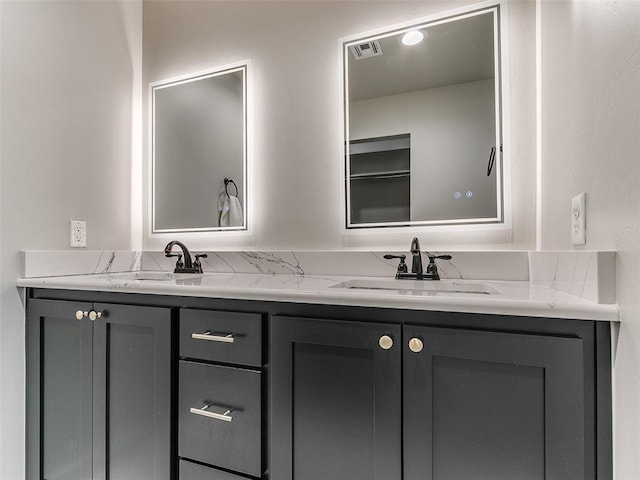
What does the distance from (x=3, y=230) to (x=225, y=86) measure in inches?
42.6

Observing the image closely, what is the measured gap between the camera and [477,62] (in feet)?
4.35

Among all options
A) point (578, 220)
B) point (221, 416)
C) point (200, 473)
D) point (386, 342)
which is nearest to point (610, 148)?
point (578, 220)

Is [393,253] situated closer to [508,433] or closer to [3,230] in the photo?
[508,433]

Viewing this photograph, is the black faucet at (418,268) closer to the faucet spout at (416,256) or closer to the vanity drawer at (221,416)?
the faucet spout at (416,256)

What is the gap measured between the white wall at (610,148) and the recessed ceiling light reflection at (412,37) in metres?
0.49

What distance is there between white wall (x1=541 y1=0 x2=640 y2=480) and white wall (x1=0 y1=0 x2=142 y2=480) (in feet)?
5.78

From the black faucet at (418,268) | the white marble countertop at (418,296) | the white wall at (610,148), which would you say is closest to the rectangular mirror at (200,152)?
the white marble countertop at (418,296)

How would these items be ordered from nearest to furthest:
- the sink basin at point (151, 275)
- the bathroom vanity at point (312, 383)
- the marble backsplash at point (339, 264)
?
the bathroom vanity at point (312, 383), the marble backsplash at point (339, 264), the sink basin at point (151, 275)

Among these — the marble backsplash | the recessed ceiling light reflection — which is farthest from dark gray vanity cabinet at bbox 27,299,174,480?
the recessed ceiling light reflection

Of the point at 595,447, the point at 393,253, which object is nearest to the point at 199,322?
the point at 393,253

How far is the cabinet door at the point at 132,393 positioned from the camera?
41.1 inches

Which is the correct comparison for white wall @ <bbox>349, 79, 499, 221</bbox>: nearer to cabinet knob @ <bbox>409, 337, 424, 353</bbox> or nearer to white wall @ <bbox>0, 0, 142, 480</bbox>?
cabinet knob @ <bbox>409, 337, 424, 353</bbox>

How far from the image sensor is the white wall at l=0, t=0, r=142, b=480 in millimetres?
1261

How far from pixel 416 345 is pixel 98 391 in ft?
3.37
